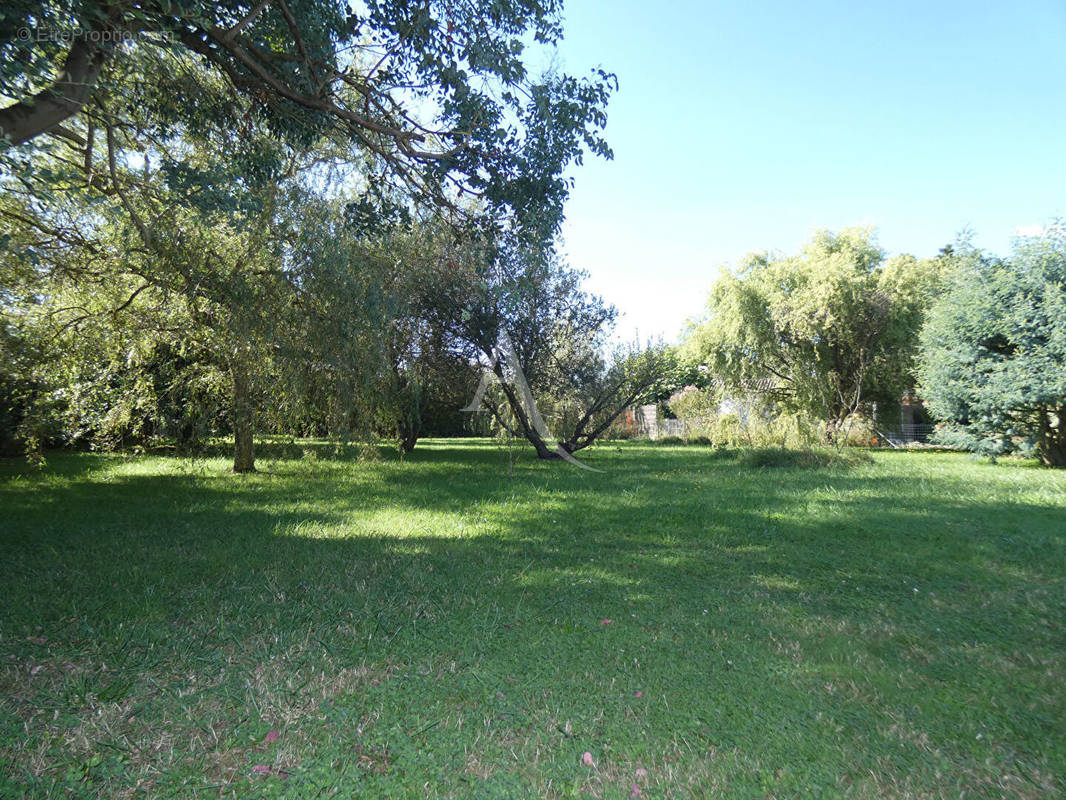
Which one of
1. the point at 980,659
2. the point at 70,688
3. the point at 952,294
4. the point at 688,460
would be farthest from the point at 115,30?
the point at 952,294

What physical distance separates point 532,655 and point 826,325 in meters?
21.1

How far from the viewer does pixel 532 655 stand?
340cm

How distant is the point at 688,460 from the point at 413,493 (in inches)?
343

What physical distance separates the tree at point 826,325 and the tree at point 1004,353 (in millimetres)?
6655

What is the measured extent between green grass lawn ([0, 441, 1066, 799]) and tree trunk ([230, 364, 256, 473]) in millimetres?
2012

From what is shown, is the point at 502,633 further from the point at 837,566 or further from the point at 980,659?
the point at 837,566

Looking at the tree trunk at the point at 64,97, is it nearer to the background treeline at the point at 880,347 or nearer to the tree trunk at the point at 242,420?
the tree trunk at the point at 242,420

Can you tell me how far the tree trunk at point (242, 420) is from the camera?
8391mm

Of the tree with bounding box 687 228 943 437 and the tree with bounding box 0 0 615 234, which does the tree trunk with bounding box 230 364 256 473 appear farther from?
the tree with bounding box 687 228 943 437

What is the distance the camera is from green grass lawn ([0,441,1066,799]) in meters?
2.35

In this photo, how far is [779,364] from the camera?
76.2ft

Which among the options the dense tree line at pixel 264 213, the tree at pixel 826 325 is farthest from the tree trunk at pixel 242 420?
the tree at pixel 826 325
